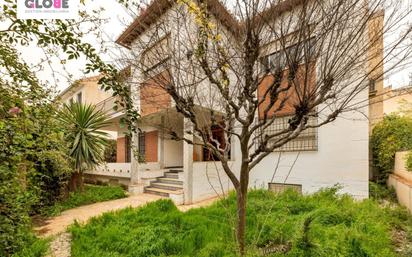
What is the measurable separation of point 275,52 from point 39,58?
312 centimetres

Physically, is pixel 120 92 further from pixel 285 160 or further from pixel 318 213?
pixel 285 160

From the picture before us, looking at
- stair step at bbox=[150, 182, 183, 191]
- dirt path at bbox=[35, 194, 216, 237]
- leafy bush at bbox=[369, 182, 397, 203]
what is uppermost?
leafy bush at bbox=[369, 182, 397, 203]

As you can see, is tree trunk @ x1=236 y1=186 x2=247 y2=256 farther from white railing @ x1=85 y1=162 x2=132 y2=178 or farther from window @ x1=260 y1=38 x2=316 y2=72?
white railing @ x1=85 y1=162 x2=132 y2=178

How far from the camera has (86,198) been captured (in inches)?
348

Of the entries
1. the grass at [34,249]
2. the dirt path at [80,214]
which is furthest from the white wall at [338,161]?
the grass at [34,249]

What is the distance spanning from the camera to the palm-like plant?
8664 mm

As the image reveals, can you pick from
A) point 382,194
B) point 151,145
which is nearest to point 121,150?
point 151,145

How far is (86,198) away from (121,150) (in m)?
8.76

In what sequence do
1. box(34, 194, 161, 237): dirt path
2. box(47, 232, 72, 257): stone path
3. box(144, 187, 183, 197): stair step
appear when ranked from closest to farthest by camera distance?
box(47, 232, 72, 257): stone path < box(34, 194, 161, 237): dirt path < box(144, 187, 183, 197): stair step

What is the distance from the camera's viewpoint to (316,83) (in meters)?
3.19

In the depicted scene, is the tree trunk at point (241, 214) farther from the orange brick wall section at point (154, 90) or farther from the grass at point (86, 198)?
the grass at point (86, 198)

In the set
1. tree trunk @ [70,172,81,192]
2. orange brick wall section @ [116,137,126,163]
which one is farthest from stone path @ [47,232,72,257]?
orange brick wall section @ [116,137,126,163]

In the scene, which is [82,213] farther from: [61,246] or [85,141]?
[61,246]

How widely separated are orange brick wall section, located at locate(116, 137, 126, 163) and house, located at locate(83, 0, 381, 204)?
4.11 meters
